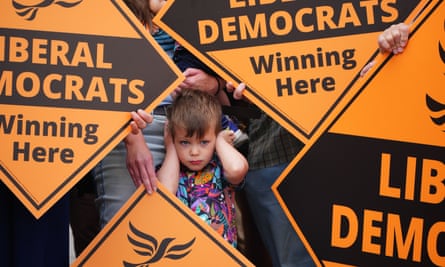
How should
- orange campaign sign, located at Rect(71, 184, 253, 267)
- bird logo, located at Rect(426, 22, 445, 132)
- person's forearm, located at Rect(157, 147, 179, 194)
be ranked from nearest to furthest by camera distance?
bird logo, located at Rect(426, 22, 445, 132)
orange campaign sign, located at Rect(71, 184, 253, 267)
person's forearm, located at Rect(157, 147, 179, 194)

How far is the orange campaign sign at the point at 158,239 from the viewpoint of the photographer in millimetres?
2379

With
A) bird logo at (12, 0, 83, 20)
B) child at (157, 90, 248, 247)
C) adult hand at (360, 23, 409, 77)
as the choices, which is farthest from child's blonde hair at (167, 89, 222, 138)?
adult hand at (360, 23, 409, 77)

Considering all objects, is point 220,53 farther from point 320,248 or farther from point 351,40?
point 320,248

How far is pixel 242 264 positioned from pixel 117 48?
832 millimetres

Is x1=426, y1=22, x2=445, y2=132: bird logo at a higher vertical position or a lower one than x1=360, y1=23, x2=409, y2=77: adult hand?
lower

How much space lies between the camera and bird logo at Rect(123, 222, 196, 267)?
2391 mm

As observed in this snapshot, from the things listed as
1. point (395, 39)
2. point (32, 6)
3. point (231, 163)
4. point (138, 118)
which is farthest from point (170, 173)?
point (395, 39)

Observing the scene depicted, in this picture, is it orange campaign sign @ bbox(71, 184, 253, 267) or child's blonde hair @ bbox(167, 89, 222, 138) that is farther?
child's blonde hair @ bbox(167, 89, 222, 138)

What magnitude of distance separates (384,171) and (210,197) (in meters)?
0.68

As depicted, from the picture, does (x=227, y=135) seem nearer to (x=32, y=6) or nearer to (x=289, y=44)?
(x=289, y=44)

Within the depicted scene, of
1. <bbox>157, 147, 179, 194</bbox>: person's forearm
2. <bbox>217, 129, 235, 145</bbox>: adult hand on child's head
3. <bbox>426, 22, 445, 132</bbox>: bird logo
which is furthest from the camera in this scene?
<bbox>217, 129, 235, 145</bbox>: adult hand on child's head

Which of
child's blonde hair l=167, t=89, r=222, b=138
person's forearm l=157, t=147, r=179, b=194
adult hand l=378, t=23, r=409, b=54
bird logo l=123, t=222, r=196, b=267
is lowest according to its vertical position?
Answer: bird logo l=123, t=222, r=196, b=267

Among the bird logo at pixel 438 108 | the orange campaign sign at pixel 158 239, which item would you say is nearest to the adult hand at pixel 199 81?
the orange campaign sign at pixel 158 239

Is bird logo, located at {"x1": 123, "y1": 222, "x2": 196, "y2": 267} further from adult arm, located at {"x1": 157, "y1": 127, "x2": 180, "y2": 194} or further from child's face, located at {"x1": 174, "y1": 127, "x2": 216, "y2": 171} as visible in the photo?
child's face, located at {"x1": 174, "y1": 127, "x2": 216, "y2": 171}
